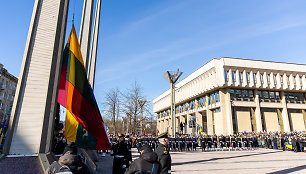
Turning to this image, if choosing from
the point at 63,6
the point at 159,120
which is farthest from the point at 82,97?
the point at 159,120

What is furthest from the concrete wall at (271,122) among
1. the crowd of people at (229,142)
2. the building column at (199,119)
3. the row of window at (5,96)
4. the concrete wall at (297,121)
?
the row of window at (5,96)

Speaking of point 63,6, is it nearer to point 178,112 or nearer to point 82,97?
point 82,97

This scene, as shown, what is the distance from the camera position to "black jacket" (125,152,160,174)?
2964 mm

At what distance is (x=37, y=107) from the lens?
458cm

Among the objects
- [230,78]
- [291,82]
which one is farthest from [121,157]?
[291,82]

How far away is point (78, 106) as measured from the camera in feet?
19.5

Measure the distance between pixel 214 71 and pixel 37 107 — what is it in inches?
1500

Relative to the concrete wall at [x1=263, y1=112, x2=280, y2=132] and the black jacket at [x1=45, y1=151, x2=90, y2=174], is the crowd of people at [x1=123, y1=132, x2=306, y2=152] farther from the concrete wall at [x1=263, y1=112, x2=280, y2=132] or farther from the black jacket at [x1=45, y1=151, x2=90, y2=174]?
the black jacket at [x1=45, y1=151, x2=90, y2=174]

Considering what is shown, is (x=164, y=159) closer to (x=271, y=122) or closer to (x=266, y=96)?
(x=271, y=122)

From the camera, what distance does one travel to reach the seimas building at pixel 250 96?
3819 centimetres

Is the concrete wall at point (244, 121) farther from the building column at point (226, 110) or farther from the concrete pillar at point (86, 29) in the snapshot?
the concrete pillar at point (86, 29)

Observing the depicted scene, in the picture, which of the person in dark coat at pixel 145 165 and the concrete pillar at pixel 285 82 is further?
the concrete pillar at pixel 285 82

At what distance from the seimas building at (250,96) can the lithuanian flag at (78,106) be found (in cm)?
3107

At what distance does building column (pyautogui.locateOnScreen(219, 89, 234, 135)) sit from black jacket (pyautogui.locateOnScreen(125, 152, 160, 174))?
36.9 metres
